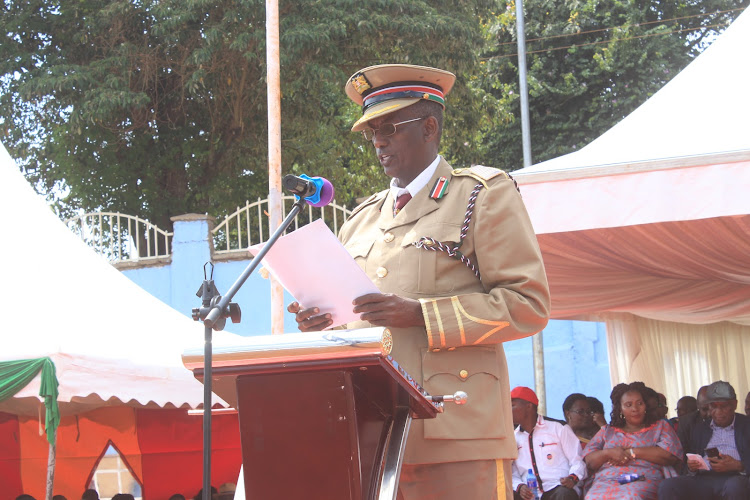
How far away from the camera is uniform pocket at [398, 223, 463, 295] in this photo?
9.23 feet

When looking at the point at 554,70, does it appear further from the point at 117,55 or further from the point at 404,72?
the point at 404,72

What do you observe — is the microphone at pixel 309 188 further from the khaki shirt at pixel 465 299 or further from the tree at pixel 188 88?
the tree at pixel 188 88

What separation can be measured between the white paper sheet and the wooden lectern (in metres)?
0.35

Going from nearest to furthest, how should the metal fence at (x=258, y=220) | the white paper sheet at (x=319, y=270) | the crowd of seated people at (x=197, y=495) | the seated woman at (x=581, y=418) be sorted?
the white paper sheet at (x=319, y=270)
the crowd of seated people at (x=197, y=495)
the seated woman at (x=581, y=418)
the metal fence at (x=258, y=220)

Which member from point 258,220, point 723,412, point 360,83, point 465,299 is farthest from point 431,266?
point 258,220

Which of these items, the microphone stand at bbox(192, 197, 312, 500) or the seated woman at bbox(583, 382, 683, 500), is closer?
the microphone stand at bbox(192, 197, 312, 500)

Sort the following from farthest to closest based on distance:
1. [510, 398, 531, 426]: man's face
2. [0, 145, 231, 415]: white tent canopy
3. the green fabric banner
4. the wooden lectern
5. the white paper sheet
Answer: [510, 398, 531, 426]: man's face, [0, 145, 231, 415]: white tent canopy, the green fabric banner, the white paper sheet, the wooden lectern


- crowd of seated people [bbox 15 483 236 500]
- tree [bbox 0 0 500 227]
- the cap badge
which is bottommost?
crowd of seated people [bbox 15 483 236 500]

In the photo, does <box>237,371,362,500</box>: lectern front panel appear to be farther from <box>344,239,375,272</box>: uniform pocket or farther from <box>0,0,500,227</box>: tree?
<box>0,0,500,227</box>: tree

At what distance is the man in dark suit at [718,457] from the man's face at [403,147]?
3.92 meters

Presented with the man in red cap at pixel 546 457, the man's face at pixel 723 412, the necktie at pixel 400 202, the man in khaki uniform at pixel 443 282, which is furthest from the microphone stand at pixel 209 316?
the man's face at pixel 723 412

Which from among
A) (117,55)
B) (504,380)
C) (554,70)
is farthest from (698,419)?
(554,70)

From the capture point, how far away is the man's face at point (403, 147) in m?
2.95

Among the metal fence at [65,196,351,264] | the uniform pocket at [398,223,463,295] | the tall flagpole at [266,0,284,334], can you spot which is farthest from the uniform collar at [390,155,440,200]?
the metal fence at [65,196,351,264]
